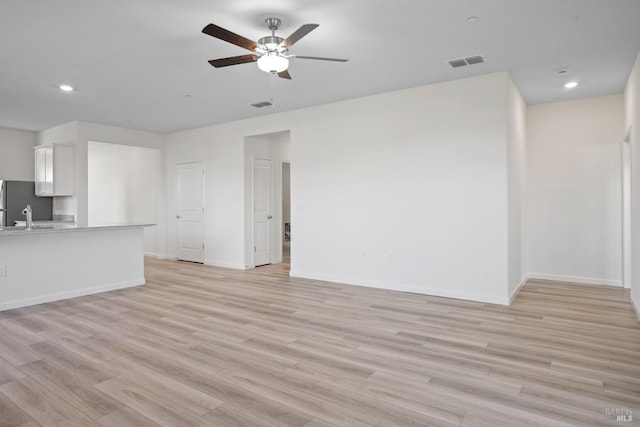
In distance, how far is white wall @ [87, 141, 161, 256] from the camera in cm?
854

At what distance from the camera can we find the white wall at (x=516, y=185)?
4656 millimetres

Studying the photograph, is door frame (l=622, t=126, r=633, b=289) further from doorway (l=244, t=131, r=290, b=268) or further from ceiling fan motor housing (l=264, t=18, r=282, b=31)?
doorway (l=244, t=131, r=290, b=268)

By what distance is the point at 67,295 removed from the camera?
→ 16.1 ft

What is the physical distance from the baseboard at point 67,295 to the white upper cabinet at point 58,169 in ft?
9.28

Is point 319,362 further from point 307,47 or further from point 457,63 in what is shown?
point 457,63

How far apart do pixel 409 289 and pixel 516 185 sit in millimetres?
2048

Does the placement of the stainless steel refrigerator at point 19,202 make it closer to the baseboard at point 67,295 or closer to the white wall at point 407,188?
the baseboard at point 67,295

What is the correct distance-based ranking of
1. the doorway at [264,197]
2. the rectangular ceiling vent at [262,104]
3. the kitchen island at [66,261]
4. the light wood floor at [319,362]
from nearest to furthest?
1. the light wood floor at [319,362]
2. the kitchen island at [66,261]
3. the rectangular ceiling vent at [262,104]
4. the doorway at [264,197]

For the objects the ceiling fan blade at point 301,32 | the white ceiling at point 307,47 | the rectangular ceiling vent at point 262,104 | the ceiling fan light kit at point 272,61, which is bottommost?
the ceiling fan light kit at point 272,61

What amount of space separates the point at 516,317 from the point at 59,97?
671 centimetres

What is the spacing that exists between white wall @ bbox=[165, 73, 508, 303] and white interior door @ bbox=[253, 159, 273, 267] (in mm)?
899

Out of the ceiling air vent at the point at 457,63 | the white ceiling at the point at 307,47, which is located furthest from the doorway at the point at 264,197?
the ceiling air vent at the point at 457,63

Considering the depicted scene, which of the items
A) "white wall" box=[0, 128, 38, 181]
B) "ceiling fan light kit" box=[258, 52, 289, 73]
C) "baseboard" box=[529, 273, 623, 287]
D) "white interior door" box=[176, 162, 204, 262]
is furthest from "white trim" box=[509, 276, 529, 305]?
"white wall" box=[0, 128, 38, 181]

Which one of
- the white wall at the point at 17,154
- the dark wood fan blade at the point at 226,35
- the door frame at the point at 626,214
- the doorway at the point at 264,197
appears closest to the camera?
the dark wood fan blade at the point at 226,35
